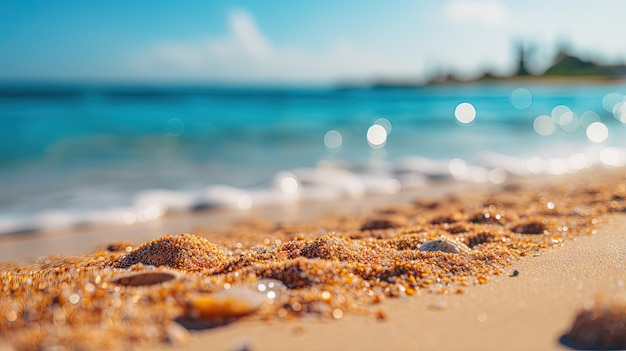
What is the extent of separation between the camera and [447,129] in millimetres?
19000

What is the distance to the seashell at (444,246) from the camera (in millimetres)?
2703

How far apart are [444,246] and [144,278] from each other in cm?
156

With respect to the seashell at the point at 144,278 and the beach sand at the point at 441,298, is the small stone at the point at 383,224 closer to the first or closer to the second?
the beach sand at the point at 441,298

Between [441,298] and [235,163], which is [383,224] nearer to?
[441,298]

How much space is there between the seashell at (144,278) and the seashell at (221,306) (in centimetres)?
36

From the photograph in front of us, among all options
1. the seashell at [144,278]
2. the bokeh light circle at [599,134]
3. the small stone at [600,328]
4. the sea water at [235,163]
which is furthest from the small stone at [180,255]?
the bokeh light circle at [599,134]

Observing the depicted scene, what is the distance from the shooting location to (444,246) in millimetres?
2727

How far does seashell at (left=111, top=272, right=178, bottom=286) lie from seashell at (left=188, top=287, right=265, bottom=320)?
0.36 meters

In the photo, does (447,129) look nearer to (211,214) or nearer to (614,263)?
(211,214)

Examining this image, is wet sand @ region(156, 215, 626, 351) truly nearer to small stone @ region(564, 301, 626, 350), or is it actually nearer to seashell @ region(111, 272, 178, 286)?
small stone @ region(564, 301, 626, 350)

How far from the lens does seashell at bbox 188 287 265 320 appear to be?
5.89ft

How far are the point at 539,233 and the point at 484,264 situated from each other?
1.00 m

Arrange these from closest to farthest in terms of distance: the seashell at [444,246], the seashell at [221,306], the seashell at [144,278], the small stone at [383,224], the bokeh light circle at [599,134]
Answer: the seashell at [221,306] < the seashell at [144,278] < the seashell at [444,246] < the small stone at [383,224] < the bokeh light circle at [599,134]

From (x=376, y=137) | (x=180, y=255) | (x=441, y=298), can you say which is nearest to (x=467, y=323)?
(x=441, y=298)
